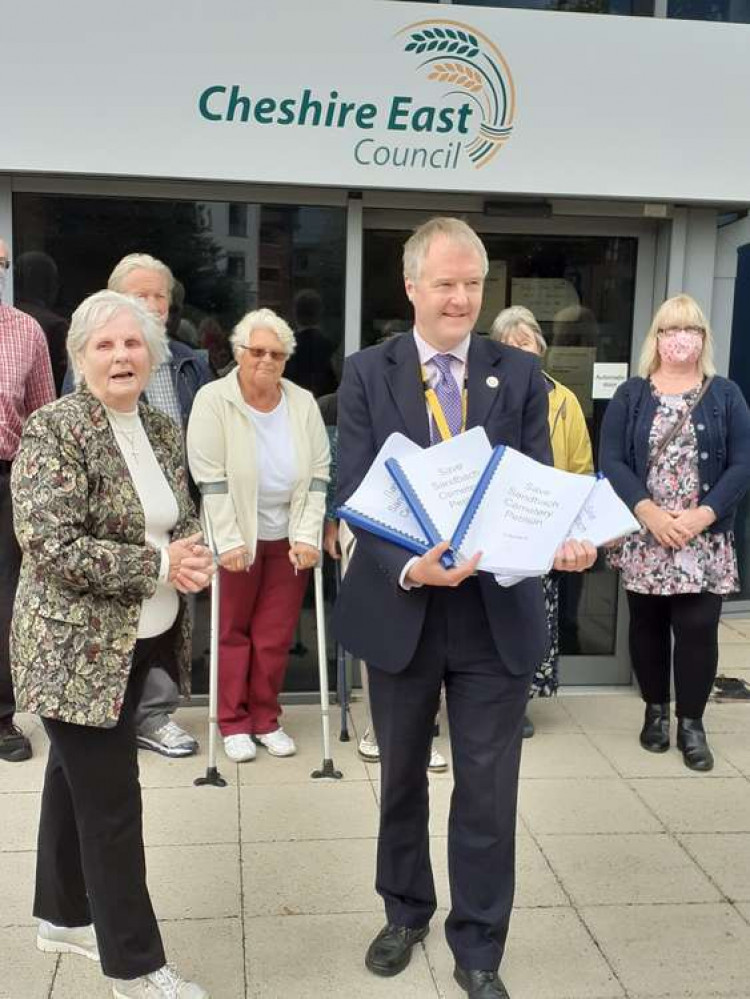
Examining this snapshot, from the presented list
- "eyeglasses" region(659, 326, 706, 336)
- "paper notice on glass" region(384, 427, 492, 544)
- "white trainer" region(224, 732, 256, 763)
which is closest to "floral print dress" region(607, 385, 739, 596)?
"eyeglasses" region(659, 326, 706, 336)

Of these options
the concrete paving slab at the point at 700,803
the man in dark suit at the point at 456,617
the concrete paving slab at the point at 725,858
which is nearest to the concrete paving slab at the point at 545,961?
the man in dark suit at the point at 456,617

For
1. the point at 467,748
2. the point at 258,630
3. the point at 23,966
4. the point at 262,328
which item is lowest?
the point at 23,966

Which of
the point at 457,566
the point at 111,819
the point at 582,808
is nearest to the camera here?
the point at 457,566

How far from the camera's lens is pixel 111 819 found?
277cm

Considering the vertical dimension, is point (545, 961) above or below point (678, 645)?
below

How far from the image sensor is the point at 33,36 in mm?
4562

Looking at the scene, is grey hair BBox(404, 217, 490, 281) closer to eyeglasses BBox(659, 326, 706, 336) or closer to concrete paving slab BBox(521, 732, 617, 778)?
eyeglasses BBox(659, 326, 706, 336)

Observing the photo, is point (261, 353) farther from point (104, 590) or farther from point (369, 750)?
point (104, 590)

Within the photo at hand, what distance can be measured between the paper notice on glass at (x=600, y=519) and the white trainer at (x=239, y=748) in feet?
8.03

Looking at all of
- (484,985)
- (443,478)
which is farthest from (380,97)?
(484,985)

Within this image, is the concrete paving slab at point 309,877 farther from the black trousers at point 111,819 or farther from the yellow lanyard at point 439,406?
the yellow lanyard at point 439,406

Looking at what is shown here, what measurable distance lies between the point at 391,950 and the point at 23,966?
1.07 metres

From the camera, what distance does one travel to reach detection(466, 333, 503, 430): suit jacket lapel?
2904 millimetres

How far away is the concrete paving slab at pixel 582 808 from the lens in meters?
4.14
